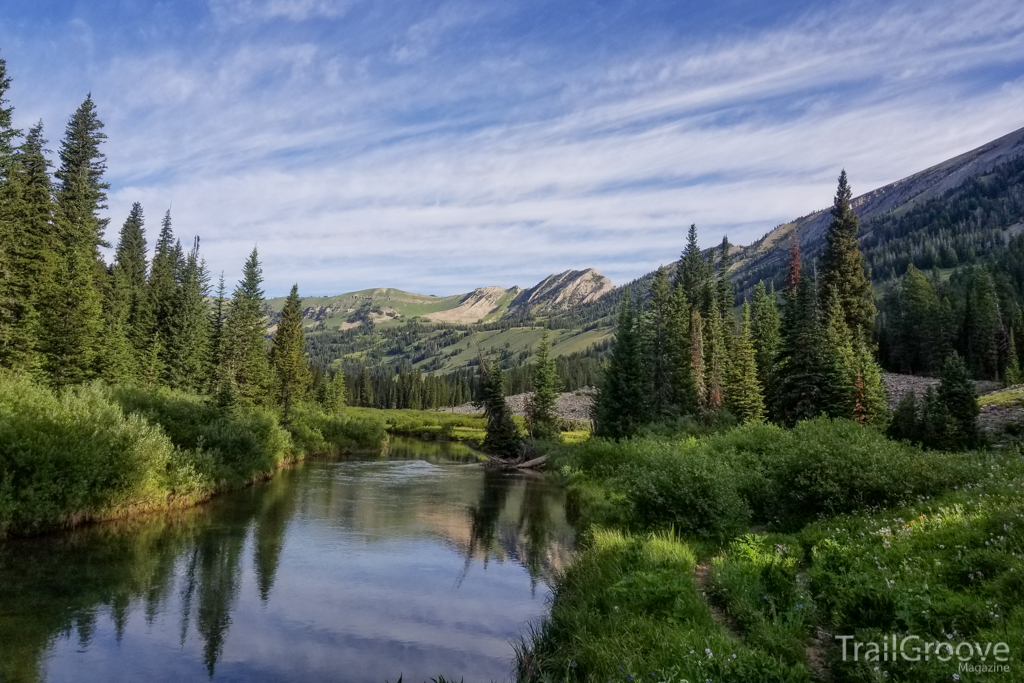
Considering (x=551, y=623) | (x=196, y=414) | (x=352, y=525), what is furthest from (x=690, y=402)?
(x=551, y=623)

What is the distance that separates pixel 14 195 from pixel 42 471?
28837 mm

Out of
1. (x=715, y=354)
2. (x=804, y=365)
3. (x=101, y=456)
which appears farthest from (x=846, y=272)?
(x=101, y=456)

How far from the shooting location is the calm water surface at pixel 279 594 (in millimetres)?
14469

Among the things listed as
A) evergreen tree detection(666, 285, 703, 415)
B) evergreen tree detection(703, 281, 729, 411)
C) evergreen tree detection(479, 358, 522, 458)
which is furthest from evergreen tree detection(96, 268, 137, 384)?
evergreen tree detection(703, 281, 729, 411)

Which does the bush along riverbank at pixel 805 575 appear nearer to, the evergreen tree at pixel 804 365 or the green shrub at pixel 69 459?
the green shrub at pixel 69 459

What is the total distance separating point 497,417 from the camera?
74438 millimetres

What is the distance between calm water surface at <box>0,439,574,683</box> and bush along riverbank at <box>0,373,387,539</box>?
1.17 m

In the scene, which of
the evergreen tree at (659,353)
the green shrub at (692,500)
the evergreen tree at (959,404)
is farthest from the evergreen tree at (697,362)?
the green shrub at (692,500)

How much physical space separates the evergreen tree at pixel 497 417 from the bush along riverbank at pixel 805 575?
49783mm

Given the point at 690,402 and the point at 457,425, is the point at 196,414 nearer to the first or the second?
the point at 690,402

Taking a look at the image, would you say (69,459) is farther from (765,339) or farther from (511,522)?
(765,339)

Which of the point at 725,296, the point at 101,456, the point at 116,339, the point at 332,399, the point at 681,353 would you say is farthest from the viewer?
the point at 332,399

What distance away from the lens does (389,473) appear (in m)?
54.3

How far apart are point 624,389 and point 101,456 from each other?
1760 inches
